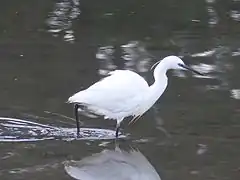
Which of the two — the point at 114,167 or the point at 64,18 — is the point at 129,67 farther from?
the point at 64,18

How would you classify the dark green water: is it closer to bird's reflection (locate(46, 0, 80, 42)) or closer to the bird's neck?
bird's reflection (locate(46, 0, 80, 42))

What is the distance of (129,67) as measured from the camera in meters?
9.70

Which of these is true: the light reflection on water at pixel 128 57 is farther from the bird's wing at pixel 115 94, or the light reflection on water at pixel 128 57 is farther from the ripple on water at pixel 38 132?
the bird's wing at pixel 115 94

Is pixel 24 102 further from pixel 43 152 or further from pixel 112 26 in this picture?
pixel 112 26

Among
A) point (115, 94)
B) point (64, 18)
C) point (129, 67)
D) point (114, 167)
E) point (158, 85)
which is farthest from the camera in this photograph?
point (64, 18)

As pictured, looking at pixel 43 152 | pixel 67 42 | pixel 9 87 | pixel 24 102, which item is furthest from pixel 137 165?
pixel 67 42

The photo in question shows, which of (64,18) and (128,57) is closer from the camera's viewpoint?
(128,57)

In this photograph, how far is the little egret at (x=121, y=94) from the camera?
7312 mm

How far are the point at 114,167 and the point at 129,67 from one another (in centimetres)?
309

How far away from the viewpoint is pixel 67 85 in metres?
9.05

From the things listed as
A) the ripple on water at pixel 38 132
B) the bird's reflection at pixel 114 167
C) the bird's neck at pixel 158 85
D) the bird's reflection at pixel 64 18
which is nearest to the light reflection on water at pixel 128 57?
the bird's reflection at pixel 64 18

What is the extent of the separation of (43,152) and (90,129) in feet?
2.48

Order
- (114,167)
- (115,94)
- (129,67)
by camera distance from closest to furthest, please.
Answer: (114,167), (115,94), (129,67)

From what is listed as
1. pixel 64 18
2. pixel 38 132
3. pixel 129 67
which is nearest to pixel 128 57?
pixel 129 67
